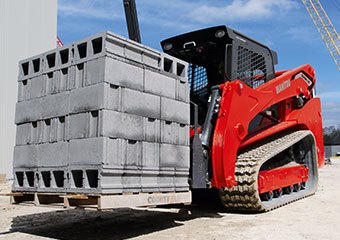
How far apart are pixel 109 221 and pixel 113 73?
3218 millimetres

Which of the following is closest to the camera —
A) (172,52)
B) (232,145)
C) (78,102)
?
(78,102)

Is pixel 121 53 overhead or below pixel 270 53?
below

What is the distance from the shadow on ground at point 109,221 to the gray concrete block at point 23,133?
1.37 m

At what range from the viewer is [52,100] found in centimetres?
563

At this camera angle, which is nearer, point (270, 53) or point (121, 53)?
point (121, 53)

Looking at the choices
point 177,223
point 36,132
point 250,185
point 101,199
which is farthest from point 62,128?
point 250,185

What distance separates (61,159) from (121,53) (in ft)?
5.08

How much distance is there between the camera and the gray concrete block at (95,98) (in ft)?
16.3

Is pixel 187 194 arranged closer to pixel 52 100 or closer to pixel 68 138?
pixel 68 138

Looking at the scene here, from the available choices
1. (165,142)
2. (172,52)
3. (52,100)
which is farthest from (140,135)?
(172,52)

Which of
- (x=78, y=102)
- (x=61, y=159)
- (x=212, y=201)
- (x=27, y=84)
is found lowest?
(x=212, y=201)

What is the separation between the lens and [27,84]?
Result: 6.14 metres

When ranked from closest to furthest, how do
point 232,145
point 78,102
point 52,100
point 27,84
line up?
point 78,102
point 52,100
point 27,84
point 232,145

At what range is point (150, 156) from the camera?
5.55 m
